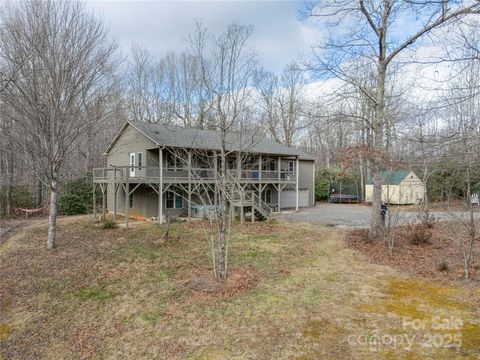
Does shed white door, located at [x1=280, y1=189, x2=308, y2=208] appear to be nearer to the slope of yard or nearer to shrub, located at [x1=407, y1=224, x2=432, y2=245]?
shrub, located at [x1=407, y1=224, x2=432, y2=245]

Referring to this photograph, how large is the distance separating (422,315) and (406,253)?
188 inches

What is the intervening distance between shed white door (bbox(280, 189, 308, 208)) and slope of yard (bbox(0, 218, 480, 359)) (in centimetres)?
1460

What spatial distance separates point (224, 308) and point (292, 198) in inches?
788

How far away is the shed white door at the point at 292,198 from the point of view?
80.9 ft

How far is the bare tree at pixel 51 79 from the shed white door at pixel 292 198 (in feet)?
56.2

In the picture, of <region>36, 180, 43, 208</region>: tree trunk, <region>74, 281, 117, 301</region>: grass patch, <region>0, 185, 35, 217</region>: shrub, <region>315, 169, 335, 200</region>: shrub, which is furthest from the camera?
<region>315, 169, 335, 200</region>: shrub

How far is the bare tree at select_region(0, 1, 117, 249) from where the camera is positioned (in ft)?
27.2

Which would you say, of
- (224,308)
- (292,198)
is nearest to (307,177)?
(292,198)

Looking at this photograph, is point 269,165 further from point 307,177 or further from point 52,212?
point 52,212

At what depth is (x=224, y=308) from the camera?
230 inches

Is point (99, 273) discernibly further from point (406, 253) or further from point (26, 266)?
point (406, 253)

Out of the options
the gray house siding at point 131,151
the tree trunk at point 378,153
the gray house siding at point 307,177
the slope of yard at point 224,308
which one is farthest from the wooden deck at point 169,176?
the slope of yard at point 224,308

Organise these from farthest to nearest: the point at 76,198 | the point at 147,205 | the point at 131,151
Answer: the point at 76,198
the point at 131,151
the point at 147,205

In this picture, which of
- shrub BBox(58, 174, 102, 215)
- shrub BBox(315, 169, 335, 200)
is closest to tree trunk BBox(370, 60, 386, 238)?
shrub BBox(58, 174, 102, 215)
